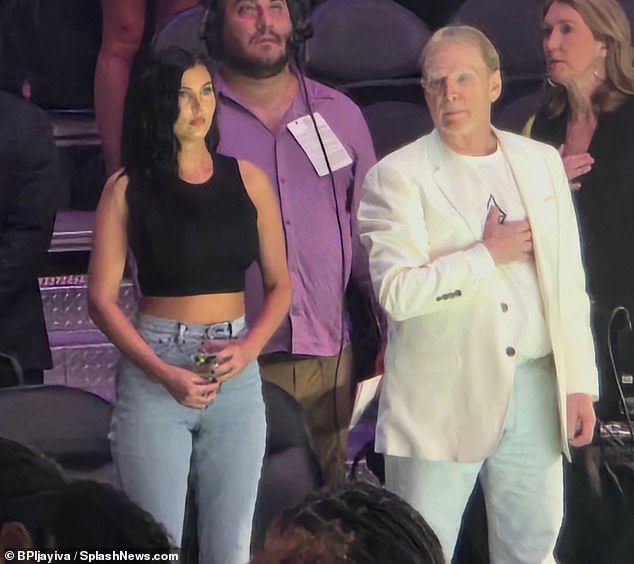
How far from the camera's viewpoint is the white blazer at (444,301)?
6.43 feet

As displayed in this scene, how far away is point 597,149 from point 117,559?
4.15ft

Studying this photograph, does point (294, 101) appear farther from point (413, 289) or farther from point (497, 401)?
point (497, 401)

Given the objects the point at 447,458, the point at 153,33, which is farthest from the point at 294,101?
the point at 447,458

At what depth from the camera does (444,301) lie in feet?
6.45

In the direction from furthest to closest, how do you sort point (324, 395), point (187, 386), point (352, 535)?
1. point (324, 395)
2. point (187, 386)
3. point (352, 535)

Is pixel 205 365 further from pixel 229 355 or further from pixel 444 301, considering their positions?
pixel 444 301

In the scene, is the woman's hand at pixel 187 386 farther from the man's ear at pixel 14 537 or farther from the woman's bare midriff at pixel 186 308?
the man's ear at pixel 14 537

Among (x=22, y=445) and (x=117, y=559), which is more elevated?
(x=22, y=445)

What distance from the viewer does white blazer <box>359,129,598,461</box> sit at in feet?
6.43

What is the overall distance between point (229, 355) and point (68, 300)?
333 mm

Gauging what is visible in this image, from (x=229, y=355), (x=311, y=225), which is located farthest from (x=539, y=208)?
(x=229, y=355)

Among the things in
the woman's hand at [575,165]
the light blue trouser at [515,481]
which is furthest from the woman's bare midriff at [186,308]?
the woman's hand at [575,165]

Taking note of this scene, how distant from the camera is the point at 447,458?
2.00 m

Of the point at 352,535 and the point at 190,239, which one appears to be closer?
the point at 352,535
